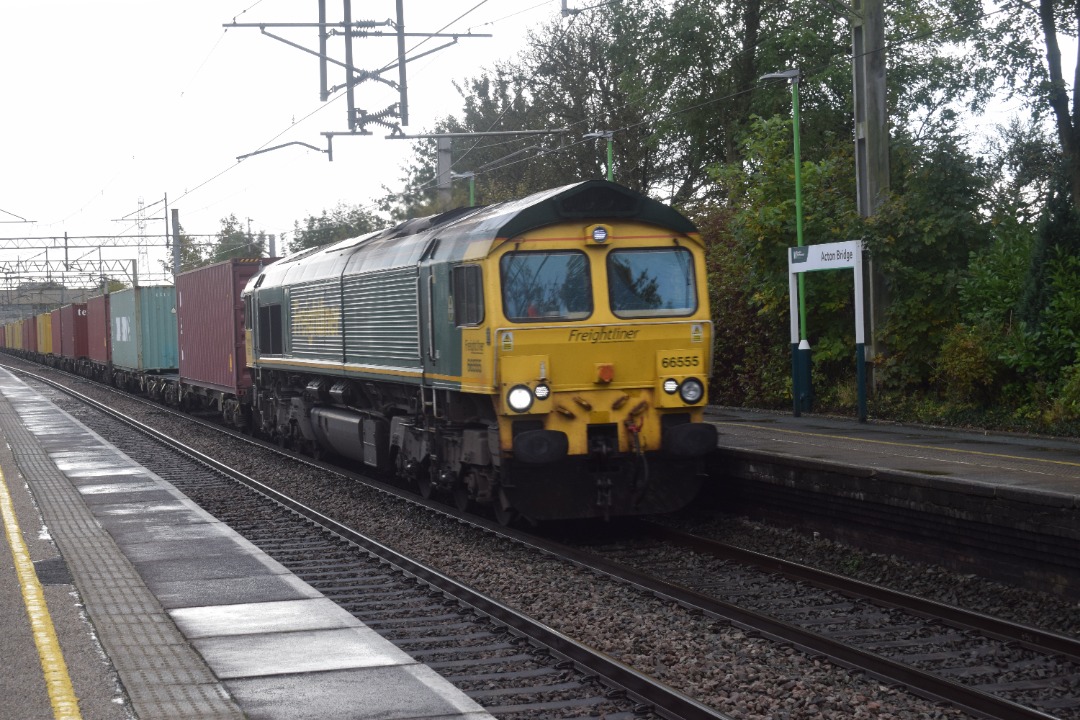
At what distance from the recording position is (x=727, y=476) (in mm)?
13875

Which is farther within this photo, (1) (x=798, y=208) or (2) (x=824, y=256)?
(1) (x=798, y=208)

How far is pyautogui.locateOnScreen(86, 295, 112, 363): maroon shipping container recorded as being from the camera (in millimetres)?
43503

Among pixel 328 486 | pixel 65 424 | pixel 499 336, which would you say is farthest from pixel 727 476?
pixel 65 424

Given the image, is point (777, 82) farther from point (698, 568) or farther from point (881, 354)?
point (698, 568)

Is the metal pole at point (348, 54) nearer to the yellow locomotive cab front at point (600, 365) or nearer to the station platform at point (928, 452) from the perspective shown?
the station platform at point (928, 452)

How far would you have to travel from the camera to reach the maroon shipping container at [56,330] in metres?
58.6

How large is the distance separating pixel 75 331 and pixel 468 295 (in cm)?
4446

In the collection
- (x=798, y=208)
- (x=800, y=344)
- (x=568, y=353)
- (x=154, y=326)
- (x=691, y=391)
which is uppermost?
(x=798, y=208)

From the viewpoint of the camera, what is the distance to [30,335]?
253 feet

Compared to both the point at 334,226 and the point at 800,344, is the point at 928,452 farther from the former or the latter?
the point at 334,226

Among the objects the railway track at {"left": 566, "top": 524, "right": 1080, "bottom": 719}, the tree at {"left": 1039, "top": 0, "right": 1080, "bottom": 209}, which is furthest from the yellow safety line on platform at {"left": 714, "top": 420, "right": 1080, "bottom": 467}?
the tree at {"left": 1039, "top": 0, "right": 1080, "bottom": 209}

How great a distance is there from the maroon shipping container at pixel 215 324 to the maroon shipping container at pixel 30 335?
4635cm

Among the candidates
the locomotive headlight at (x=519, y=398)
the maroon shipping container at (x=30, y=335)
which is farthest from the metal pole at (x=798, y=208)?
the maroon shipping container at (x=30, y=335)

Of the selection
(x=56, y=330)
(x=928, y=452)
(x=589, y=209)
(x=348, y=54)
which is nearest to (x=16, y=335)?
(x=56, y=330)
